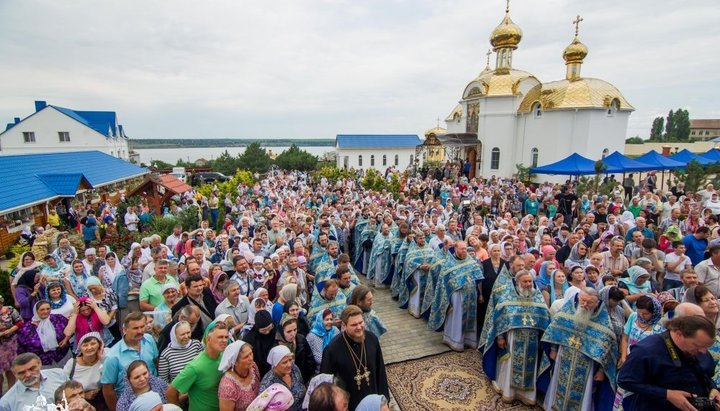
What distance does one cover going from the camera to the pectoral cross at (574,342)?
13.0 feet

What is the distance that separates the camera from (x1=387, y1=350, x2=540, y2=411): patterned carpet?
15.2 ft

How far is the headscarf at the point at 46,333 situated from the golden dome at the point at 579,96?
27.2 meters

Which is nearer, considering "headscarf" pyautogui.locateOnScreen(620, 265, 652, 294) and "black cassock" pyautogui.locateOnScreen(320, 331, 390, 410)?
"black cassock" pyautogui.locateOnScreen(320, 331, 390, 410)

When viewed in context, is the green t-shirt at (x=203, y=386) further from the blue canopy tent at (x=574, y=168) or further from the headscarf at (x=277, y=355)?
the blue canopy tent at (x=574, y=168)

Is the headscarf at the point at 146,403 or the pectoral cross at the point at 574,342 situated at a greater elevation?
Answer: the headscarf at the point at 146,403

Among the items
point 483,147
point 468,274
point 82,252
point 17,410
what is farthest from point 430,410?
point 483,147

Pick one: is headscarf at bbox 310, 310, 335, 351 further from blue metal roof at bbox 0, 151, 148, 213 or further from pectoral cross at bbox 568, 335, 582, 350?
blue metal roof at bbox 0, 151, 148, 213

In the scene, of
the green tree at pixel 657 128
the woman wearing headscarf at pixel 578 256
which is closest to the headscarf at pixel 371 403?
the woman wearing headscarf at pixel 578 256

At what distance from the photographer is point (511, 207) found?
13.5 meters

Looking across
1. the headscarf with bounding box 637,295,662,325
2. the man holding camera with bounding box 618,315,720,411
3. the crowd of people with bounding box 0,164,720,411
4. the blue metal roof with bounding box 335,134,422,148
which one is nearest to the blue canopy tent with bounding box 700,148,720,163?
the crowd of people with bounding box 0,164,720,411

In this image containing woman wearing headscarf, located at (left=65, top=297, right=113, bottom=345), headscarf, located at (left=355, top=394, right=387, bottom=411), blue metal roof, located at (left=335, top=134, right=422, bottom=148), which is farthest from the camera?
blue metal roof, located at (left=335, top=134, right=422, bottom=148)

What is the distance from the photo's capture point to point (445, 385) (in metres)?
5.04

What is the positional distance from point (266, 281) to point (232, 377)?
2.69 metres

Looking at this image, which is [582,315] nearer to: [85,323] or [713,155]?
[85,323]
